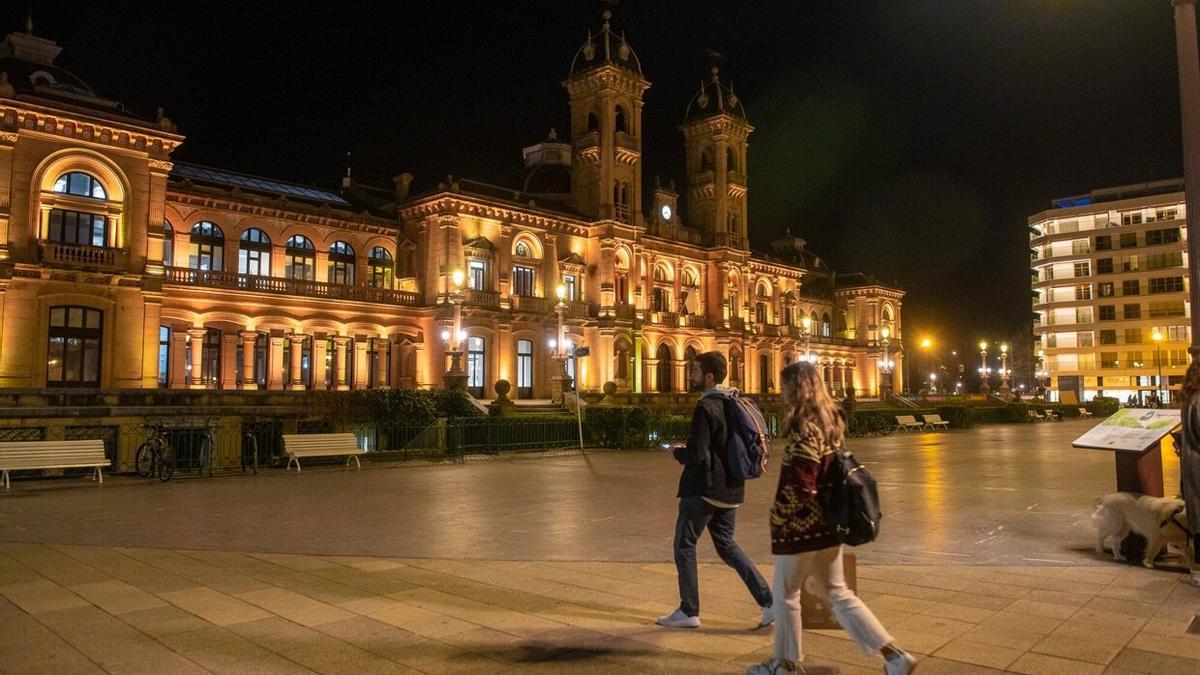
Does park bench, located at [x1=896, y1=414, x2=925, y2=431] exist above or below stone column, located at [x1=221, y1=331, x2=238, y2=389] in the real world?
below

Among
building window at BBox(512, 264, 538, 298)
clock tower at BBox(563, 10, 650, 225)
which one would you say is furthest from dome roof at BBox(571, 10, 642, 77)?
building window at BBox(512, 264, 538, 298)

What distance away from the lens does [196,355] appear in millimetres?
37562

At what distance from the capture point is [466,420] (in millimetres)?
23734

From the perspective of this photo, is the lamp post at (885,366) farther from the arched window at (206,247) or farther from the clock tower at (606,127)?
the arched window at (206,247)

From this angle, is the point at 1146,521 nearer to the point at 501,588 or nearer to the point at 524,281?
the point at 501,588

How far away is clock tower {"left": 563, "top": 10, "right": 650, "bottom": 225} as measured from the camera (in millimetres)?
52500

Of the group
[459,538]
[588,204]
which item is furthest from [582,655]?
[588,204]

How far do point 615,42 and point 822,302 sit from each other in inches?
1450

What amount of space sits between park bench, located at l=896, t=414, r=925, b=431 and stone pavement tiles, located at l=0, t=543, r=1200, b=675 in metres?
32.0

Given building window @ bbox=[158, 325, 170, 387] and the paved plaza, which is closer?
the paved plaza

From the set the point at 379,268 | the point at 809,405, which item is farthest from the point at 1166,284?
the point at 809,405

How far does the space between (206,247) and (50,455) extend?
25.8 meters

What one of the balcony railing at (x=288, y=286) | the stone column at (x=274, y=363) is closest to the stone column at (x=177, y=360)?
the balcony railing at (x=288, y=286)

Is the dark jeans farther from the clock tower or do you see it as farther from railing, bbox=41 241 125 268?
the clock tower
